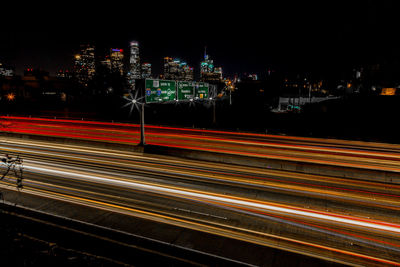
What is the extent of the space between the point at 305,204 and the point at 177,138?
619 inches

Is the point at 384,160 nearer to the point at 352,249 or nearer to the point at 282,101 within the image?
the point at 352,249

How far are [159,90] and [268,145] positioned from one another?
10759 millimetres

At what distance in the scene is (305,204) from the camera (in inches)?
398

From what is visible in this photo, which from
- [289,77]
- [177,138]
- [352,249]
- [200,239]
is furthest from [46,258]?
[289,77]

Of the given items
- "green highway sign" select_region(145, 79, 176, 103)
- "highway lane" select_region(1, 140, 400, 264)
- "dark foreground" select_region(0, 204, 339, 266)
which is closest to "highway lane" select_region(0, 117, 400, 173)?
"highway lane" select_region(1, 140, 400, 264)

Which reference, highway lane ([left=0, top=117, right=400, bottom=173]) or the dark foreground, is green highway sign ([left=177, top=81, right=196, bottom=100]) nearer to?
highway lane ([left=0, top=117, right=400, bottom=173])

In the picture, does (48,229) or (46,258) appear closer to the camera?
(46,258)

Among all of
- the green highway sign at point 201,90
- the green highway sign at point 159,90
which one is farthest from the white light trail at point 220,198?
the green highway sign at point 201,90

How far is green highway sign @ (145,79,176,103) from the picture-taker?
770 inches

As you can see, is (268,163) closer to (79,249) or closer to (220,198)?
(220,198)

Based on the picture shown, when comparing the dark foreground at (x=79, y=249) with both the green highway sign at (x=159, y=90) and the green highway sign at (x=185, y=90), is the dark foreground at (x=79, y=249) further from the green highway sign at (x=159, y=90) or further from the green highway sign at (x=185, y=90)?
the green highway sign at (x=185, y=90)

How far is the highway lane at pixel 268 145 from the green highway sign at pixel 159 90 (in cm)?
421

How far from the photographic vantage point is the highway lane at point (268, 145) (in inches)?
637

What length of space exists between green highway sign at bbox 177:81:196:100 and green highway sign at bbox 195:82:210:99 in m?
1.56
